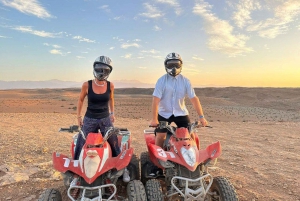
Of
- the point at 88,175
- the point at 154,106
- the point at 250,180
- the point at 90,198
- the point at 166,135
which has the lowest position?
the point at 250,180

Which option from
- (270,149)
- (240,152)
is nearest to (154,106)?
(240,152)

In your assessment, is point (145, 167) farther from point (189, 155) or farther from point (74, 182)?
point (74, 182)

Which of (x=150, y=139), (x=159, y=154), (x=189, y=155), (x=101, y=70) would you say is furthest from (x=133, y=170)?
(x=101, y=70)

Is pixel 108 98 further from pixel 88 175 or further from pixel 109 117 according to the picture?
pixel 88 175

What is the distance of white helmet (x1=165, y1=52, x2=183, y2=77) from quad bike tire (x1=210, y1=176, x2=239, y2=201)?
2.03 meters

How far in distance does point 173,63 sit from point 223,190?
234 cm

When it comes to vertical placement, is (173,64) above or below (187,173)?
above

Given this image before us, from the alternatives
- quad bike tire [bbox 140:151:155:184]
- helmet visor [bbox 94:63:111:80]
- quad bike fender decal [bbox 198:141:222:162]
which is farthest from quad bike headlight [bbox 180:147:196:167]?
helmet visor [bbox 94:63:111:80]

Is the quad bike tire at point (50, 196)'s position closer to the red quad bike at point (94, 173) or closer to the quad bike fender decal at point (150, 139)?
the red quad bike at point (94, 173)

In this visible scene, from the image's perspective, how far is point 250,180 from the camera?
6.43 metres

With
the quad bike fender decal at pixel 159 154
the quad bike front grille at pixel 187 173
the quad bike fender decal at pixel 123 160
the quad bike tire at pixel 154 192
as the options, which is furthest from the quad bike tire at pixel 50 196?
the quad bike front grille at pixel 187 173

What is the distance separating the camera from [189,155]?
449 centimetres

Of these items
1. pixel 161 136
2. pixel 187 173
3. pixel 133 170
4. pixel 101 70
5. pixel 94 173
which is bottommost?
pixel 133 170

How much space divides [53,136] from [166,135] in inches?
266
